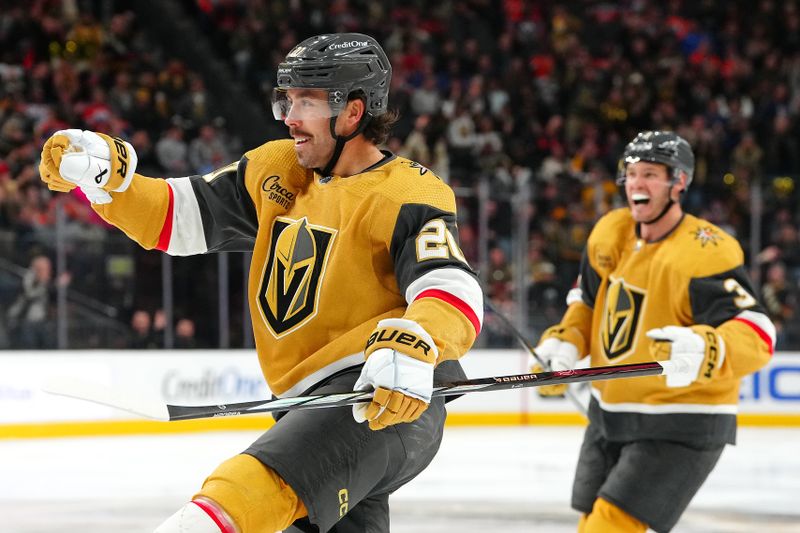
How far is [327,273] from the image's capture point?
2799mm

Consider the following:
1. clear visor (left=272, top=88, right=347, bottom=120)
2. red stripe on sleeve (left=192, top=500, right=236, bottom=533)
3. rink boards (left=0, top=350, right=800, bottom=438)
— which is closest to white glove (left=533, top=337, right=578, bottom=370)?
clear visor (left=272, top=88, right=347, bottom=120)

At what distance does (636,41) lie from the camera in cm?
1386

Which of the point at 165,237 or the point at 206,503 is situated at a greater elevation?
the point at 165,237

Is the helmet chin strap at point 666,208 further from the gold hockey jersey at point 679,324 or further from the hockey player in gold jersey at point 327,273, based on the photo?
the hockey player in gold jersey at point 327,273

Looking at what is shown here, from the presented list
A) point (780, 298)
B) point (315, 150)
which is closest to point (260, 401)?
point (315, 150)

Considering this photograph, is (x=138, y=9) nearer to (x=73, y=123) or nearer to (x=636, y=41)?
(x=73, y=123)

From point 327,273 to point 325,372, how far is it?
21 cm

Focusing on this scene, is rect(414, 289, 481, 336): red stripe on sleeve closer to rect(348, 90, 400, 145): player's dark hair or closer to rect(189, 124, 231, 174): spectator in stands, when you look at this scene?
rect(348, 90, 400, 145): player's dark hair

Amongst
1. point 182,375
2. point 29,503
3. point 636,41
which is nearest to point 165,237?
point 29,503

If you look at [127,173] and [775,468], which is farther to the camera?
[775,468]

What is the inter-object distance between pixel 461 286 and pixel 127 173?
0.87 meters

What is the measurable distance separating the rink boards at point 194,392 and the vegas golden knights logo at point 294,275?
6.08 m

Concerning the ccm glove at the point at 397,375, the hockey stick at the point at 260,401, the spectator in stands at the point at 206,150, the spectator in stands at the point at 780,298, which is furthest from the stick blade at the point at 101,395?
the spectator in stands at the point at 206,150

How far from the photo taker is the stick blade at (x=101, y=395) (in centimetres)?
234
